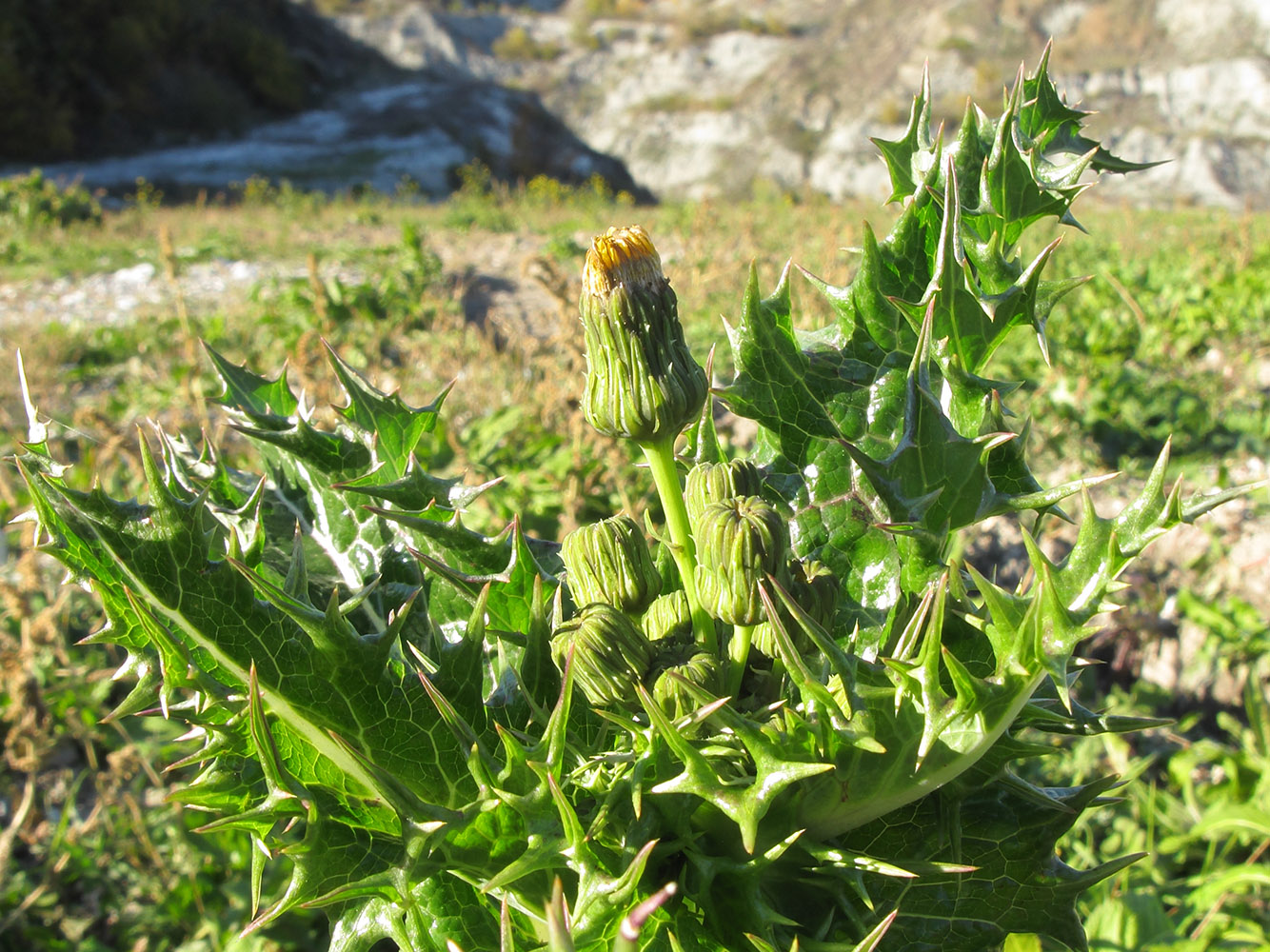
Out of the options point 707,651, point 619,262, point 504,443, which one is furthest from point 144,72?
point 707,651

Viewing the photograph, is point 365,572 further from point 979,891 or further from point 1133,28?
point 1133,28

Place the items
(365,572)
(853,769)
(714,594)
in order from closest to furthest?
(853,769), (714,594), (365,572)

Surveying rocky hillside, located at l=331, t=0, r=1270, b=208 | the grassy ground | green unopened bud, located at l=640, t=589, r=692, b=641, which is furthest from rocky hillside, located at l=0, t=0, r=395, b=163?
green unopened bud, located at l=640, t=589, r=692, b=641

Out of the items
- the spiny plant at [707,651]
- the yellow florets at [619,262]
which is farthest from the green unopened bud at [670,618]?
the yellow florets at [619,262]

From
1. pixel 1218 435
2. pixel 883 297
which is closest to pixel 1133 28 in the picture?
pixel 1218 435

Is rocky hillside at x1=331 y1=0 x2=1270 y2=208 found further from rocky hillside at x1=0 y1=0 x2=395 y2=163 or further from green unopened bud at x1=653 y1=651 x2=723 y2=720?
green unopened bud at x1=653 y1=651 x2=723 y2=720

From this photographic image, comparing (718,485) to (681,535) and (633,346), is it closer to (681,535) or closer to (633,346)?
(681,535)
